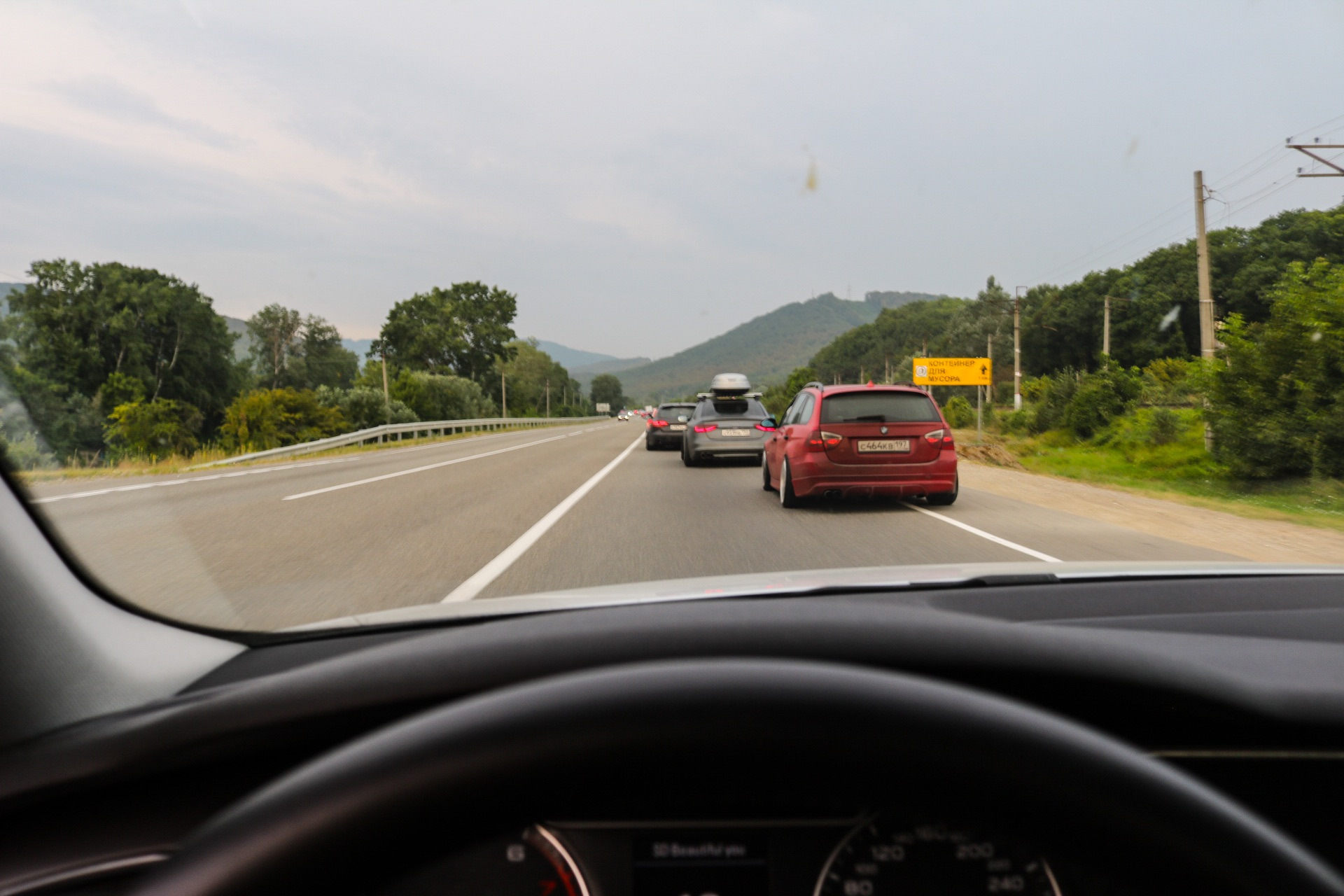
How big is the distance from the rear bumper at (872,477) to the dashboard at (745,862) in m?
10.2

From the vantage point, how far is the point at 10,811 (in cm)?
136

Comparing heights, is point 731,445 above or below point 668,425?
below

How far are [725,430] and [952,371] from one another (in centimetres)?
2457

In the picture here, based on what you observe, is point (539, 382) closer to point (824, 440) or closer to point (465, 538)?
point (824, 440)

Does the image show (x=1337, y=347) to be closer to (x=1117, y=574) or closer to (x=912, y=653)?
(x=1117, y=574)

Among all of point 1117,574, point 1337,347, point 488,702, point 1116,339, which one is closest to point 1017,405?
point 1337,347

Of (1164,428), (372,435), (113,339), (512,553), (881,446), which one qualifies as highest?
(113,339)

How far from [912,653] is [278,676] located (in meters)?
1.05

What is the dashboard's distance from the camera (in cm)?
142

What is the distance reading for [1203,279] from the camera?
26.0m

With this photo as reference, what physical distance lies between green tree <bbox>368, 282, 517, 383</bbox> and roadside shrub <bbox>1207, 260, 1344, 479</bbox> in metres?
79.6

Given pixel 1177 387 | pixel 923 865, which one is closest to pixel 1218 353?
pixel 1177 387

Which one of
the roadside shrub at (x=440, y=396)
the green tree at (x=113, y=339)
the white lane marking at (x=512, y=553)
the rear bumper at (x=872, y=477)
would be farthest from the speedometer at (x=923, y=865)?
the roadside shrub at (x=440, y=396)

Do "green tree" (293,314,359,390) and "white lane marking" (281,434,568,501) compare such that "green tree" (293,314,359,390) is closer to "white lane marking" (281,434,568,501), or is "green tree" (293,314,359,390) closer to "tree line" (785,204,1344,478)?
"white lane marking" (281,434,568,501)
